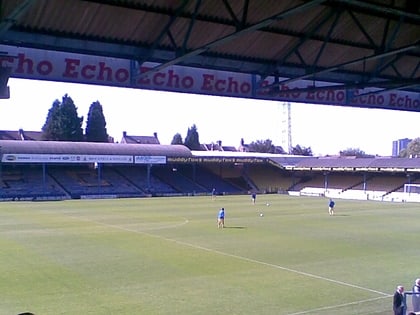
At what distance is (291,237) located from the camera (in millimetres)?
27203

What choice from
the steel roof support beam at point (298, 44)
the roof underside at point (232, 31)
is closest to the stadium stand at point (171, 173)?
the steel roof support beam at point (298, 44)

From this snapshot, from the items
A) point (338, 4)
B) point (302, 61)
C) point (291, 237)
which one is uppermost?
point (338, 4)

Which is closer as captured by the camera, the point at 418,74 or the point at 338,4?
the point at 338,4

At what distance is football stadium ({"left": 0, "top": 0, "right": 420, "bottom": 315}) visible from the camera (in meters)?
7.43

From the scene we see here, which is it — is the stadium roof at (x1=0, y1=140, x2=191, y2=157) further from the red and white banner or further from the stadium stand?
the red and white banner

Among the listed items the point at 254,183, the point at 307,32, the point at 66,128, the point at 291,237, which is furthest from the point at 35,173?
the point at 307,32

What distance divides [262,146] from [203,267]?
13062 cm

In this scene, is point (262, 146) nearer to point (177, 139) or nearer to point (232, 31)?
point (177, 139)

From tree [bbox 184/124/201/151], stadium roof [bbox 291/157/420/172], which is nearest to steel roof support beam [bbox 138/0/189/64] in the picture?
stadium roof [bbox 291/157/420/172]

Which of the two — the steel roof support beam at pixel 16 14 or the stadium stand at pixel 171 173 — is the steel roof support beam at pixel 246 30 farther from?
the stadium stand at pixel 171 173

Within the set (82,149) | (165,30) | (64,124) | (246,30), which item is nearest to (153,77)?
(165,30)

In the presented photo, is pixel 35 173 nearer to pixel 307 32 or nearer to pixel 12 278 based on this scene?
pixel 12 278

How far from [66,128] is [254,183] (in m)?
34.6

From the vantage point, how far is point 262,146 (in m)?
148
